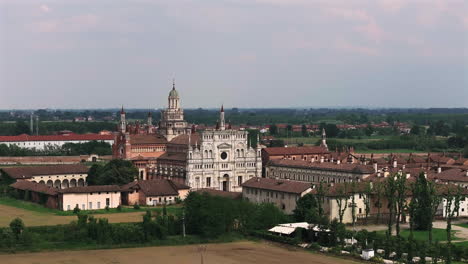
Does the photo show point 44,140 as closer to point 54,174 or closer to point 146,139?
point 146,139

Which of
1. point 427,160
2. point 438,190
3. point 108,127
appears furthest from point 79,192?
point 108,127

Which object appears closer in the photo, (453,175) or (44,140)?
(453,175)

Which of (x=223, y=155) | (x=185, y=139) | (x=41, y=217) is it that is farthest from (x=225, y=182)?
(x=41, y=217)

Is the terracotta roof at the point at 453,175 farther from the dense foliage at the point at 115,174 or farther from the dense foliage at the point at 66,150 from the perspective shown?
the dense foliage at the point at 66,150

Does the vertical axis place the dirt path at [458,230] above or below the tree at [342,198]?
below

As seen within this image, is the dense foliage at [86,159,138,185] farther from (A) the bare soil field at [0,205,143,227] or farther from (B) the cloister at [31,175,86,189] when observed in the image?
(A) the bare soil field at [0,205,143,227]

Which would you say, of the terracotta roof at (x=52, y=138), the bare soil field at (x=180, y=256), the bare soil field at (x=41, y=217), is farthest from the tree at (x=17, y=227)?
the terracotta roof at (x=52, y=138)
